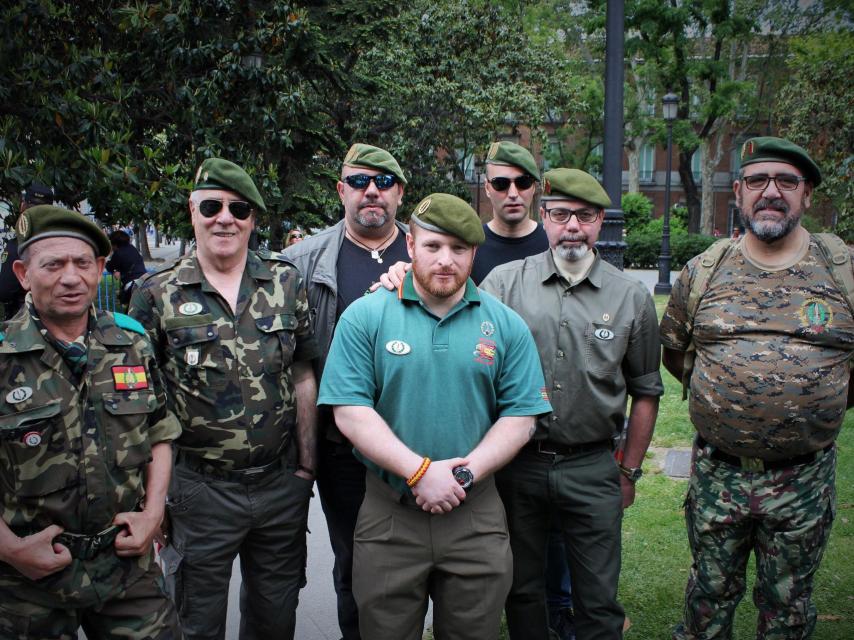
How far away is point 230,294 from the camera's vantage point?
3.45m

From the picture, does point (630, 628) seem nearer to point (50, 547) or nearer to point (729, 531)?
point (729, 531)

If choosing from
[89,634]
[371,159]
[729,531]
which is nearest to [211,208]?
[371,159]

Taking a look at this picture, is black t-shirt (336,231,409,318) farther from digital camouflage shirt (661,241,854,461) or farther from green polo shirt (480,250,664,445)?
digital camouflage shirt (661,241,854,461)

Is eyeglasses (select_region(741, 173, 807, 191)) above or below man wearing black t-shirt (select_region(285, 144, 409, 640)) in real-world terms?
above

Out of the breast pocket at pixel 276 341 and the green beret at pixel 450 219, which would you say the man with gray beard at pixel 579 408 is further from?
the breast pocket at pixel 276 341

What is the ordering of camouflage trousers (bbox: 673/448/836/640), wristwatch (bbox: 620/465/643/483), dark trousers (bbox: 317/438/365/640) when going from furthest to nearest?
1. dark trousers (bbox: 317/438/365/640)
2. wristwatch (bbox: 620/465/643/483)
3. camouflage trousers (bbox: 673/448/836/640)

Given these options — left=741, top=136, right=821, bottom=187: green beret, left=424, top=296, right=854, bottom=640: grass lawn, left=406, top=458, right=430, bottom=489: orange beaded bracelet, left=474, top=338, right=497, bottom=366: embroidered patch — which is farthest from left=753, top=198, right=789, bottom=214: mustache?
left=424, top=296, right=854, bottom=640: grass lawn

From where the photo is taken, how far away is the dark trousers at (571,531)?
3428 millimetres

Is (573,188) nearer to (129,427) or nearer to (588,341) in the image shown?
(588,341)

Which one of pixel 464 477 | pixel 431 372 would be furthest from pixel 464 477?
pixel 431 372

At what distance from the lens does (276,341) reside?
11.3ft

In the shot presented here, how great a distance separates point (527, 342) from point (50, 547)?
1.89 metres

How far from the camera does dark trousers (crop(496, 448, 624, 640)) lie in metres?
3.43

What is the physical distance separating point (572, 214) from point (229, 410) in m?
1.76
